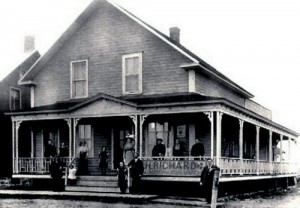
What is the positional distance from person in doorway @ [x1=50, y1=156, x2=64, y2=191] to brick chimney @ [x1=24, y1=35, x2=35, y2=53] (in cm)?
1712

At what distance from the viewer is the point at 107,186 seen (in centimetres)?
1991

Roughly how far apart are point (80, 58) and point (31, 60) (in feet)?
36.4

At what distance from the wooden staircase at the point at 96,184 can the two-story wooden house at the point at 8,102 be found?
36.6 ft

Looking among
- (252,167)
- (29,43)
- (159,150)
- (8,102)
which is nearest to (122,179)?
(159,150)

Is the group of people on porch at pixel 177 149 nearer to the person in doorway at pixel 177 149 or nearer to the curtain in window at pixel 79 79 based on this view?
the person in doorway at pixel 177 149

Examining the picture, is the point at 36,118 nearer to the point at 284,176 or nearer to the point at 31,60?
the point at 31,60

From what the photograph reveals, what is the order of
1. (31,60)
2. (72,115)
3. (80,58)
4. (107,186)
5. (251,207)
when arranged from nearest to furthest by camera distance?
(251,207), (107,186), (72,115), (80,58), (31,60)

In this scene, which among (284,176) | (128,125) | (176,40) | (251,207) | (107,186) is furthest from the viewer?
(284,176)

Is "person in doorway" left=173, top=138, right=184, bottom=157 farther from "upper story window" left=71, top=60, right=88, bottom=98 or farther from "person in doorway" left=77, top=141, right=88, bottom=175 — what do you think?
"upper story window" left=71, top=60, right=88, bottom=98

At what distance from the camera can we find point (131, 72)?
23469 mm

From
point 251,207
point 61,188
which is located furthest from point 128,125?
point 251,207

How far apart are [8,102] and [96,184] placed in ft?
45.1

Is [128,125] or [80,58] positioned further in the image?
[80,58]

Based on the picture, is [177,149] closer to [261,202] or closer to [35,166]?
[261,202]
